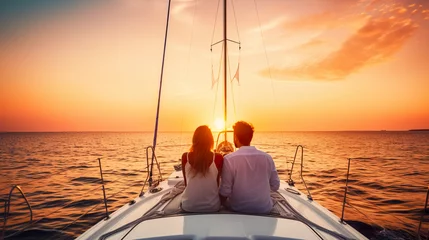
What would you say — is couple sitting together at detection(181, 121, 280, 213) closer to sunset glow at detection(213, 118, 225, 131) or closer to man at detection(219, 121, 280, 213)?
man at detection(219, 121, 280, 213)

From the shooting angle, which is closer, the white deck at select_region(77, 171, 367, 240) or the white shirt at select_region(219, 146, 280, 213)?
the white deck at select_region(77, 171, 367, 240)

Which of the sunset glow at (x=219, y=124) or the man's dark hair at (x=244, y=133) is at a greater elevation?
the sunset glow at (x=219, y=124)

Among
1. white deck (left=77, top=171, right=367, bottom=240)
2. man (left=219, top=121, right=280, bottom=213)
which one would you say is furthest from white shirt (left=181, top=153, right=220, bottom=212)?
white deck (left=77, top=171, right=367, bottom=240)

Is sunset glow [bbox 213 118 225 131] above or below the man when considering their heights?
above

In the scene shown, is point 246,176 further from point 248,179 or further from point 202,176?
point 202,176

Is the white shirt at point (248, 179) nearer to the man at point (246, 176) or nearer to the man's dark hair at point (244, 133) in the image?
the man at point (246, 176)

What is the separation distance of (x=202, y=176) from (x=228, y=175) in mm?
310

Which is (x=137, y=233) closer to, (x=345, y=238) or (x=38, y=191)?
(x=345, y=238)

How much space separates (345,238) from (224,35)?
303 inches

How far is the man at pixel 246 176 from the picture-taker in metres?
2.73

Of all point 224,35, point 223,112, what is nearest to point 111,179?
point 223,112

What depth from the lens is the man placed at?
8.95 feet

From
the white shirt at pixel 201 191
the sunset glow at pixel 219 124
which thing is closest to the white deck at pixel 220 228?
the white shirt at pixel 201 191

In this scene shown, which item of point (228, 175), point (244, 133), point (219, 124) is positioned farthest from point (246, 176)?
point (219, 124)
